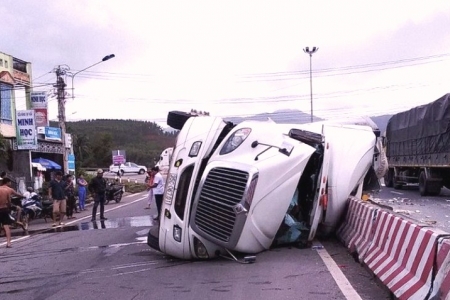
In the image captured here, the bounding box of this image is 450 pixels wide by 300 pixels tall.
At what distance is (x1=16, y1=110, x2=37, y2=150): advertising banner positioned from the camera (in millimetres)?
28750

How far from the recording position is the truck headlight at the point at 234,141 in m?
9.15

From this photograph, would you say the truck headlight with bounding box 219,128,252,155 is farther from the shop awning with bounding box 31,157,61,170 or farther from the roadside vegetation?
the roadside vegetation

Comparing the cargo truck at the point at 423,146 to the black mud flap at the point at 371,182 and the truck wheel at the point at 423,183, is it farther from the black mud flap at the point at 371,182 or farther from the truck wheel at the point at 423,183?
the black mud flap at the point at 371,182

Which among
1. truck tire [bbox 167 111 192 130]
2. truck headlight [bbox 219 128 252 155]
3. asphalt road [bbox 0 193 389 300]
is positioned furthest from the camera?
truck tire [bbox 167 111 192 130]

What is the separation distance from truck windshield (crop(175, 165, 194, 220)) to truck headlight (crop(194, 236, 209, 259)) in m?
0.45

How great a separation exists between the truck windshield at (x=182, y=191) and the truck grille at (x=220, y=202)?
0.32 m

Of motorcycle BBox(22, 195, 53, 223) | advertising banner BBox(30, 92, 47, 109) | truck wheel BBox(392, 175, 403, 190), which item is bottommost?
truck wheel BBox(392, 175, 403, 190)

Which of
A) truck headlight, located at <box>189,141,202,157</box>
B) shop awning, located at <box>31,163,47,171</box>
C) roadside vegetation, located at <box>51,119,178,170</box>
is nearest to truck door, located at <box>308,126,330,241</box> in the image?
truck headlight, located at <box>189,141,202,157</box>

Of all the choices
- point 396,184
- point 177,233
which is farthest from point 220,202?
point 396,184

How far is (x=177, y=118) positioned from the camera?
1071 cm

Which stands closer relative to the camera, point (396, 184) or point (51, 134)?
point (396, 184)

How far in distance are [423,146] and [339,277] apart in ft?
56.3

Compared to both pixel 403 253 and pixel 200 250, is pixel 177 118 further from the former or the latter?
pixel 403 253

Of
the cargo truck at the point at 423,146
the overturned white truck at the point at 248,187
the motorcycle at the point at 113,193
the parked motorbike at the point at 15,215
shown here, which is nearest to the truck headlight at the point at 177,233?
the overturned white truck at the point at 248,187
